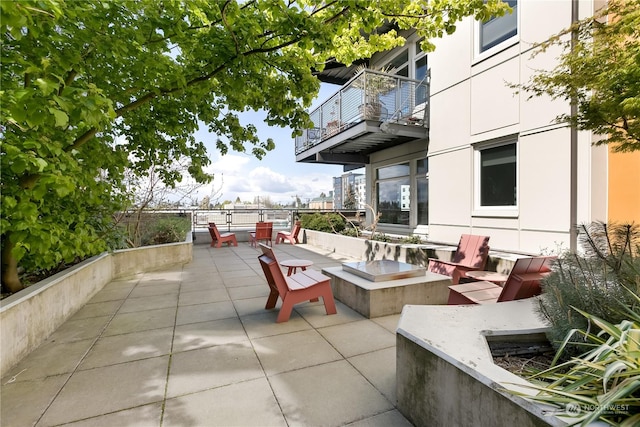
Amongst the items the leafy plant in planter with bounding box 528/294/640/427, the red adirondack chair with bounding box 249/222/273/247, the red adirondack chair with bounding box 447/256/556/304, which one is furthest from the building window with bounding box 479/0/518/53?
the red adirondack chair with bounding box 249/222/273/247

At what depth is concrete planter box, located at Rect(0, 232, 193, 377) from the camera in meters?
3.01

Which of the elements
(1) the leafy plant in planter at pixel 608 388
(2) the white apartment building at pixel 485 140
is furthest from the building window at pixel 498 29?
(1) the leafy plant in planter at pixel 608 388

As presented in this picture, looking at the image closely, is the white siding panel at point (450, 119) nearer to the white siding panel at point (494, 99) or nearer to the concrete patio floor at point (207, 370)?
the white siding panel at point (494, 99)

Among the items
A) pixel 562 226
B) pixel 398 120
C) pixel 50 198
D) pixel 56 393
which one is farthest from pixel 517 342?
pixel 398 120

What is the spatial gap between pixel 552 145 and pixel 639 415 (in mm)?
5941

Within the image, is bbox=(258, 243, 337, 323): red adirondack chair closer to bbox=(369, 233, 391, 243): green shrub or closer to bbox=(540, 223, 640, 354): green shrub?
bbox=(540, 223, 640, 354): green shrub

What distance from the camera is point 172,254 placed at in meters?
8.30

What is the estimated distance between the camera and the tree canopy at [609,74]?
3334 mm

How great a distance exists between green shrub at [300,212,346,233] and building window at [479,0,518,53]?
6.94 m

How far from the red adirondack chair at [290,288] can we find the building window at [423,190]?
640cm

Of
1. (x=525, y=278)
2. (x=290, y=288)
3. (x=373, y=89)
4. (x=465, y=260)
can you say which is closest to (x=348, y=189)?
(x=373, y=89)

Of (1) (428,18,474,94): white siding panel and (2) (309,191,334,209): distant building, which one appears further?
(2) (309,191,334,209): distant building

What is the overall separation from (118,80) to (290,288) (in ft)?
12.5

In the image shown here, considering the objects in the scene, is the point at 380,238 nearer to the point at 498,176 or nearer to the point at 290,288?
the point at 498,176
